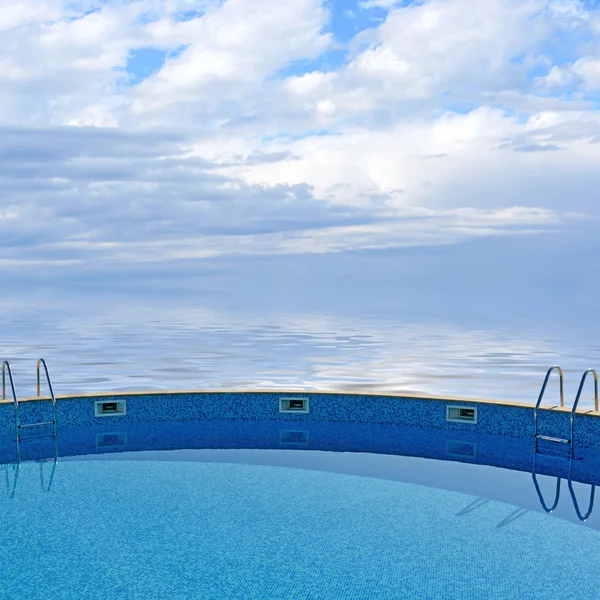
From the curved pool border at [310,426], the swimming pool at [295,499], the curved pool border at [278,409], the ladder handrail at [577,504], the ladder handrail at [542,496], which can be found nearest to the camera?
the swimming pool at [295,499]

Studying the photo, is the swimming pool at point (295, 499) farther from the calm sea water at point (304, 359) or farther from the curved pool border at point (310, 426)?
the calm sea water at point (304, 359)

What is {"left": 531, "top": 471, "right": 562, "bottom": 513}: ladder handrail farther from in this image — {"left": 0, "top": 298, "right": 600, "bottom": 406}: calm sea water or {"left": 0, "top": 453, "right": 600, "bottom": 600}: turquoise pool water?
{"left": 0, "top": 298, "right": 600, "bottom": 406}: calm sea water

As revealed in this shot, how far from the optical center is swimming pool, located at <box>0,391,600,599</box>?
3.99 m

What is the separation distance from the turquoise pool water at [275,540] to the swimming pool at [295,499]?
0.02 metres

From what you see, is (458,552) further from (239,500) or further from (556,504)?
(239,500)

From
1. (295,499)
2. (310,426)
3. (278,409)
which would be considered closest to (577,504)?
(295,499)

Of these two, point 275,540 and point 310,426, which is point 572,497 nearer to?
point 275,540

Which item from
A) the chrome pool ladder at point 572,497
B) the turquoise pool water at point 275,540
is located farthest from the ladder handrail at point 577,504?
the turquoise pool water at point 275,540

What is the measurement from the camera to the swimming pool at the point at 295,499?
3.99 meters

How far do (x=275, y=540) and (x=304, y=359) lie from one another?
15214 mm

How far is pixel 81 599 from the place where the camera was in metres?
3.74

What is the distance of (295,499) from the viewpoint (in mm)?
5531

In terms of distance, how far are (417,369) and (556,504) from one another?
11737mm

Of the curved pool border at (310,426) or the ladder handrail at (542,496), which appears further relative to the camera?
the curved pool border at (310,426)
